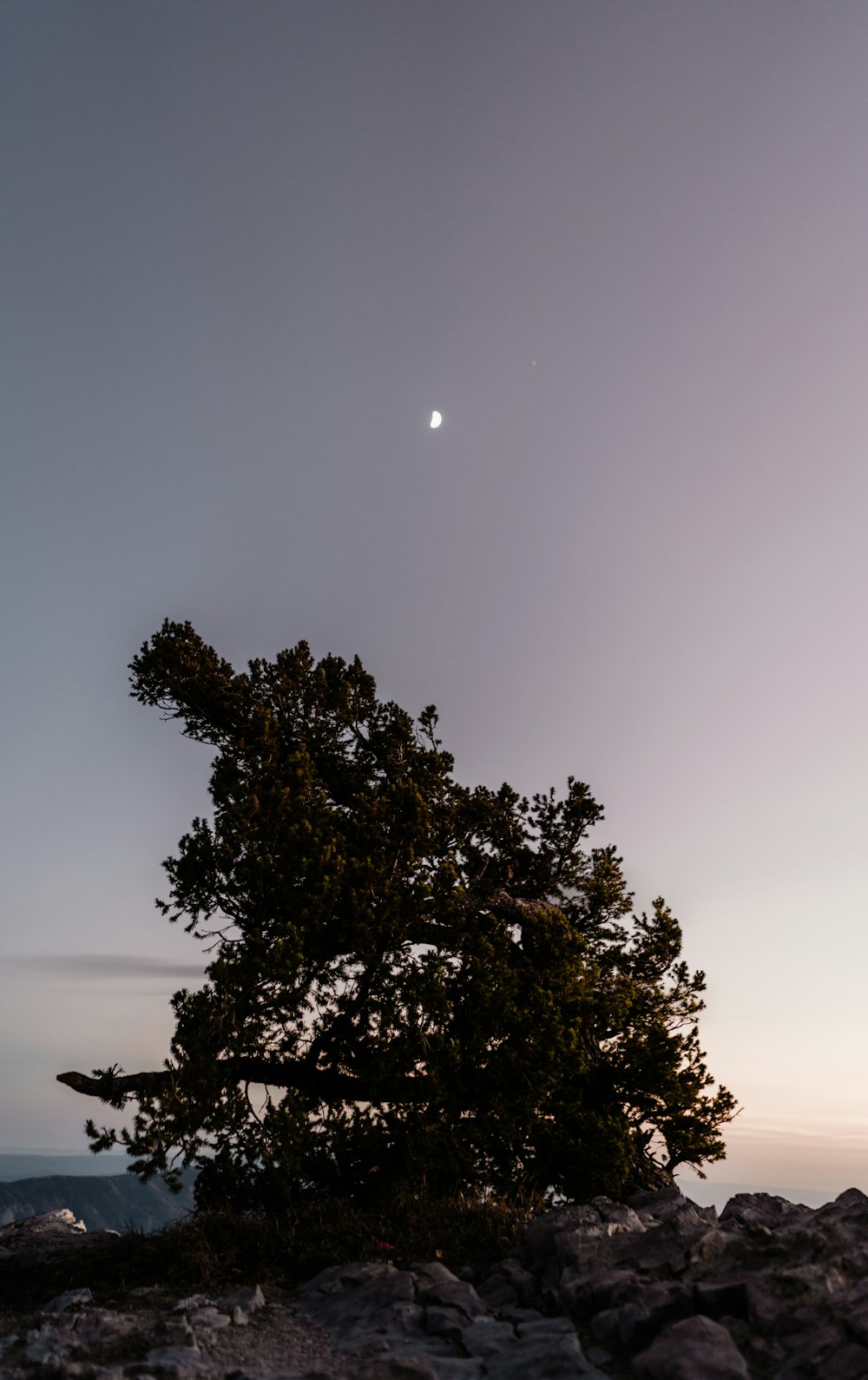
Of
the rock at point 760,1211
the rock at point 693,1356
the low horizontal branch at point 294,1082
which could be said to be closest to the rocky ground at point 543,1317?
the rock at point 693,1356

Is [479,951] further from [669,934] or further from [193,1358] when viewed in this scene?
[193,1358]

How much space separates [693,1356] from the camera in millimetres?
7590

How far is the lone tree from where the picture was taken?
1688cm

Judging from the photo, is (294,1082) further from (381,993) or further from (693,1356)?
(693,1356)

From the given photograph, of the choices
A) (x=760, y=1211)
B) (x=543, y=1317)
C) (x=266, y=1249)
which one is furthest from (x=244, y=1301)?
(x=760, y=1211)

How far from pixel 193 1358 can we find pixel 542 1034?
11671 millimetres

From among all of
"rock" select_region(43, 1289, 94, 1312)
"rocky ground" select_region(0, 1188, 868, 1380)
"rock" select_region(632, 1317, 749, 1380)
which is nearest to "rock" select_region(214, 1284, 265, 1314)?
"rocky ground" select_region(0, 1188, 868, 1380)

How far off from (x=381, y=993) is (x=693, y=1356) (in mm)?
12075

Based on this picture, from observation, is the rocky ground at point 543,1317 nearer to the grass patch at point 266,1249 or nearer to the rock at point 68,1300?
the rock at point 68,1300

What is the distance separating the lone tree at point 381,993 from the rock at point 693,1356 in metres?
Result: 9.82

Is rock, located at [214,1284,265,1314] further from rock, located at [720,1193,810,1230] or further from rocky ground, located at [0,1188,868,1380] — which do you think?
rock, located at [720,1193,810,1230]

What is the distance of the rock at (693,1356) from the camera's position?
7363 mm

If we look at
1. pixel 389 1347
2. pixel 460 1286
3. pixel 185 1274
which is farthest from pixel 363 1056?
pixel 389 1347

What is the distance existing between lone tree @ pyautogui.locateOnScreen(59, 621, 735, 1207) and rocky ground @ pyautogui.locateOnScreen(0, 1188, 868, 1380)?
548cm
